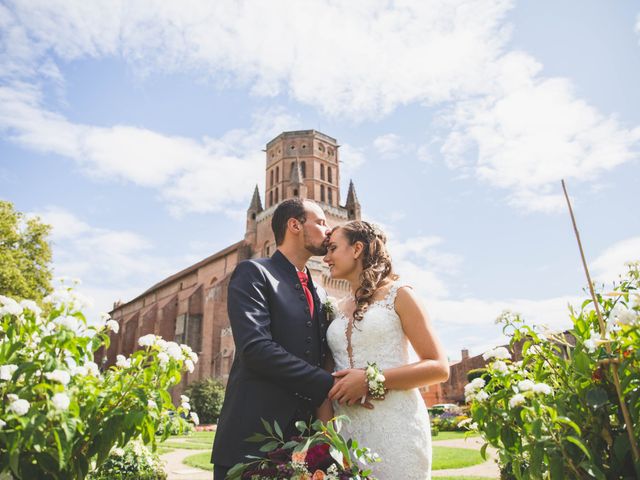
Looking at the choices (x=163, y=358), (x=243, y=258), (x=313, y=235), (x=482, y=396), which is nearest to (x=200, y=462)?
(x=163, y=358)

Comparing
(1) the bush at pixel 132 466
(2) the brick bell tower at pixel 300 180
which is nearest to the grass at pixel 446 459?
(1) the bush at pixel 132 466

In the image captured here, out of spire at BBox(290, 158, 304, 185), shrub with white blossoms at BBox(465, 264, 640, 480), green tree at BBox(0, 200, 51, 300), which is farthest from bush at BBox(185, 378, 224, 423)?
shrub with white blossoms at BBox(465, 264, 640, 480)

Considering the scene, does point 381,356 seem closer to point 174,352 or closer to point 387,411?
point 387,411

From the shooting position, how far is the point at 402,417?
2.61 metres

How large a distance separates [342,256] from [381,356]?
71 cm

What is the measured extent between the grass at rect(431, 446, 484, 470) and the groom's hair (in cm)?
758

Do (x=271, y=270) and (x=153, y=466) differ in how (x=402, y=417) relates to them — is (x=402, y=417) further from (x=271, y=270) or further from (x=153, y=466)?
(x=153, y=466)

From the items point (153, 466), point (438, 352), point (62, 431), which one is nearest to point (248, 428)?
point (62, 431)

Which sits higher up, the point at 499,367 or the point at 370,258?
the point at 370,258

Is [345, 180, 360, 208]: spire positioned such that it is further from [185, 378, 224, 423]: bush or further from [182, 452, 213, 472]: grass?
[182, 452, 213, 472]: grass

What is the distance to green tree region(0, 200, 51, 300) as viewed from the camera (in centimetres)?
2064

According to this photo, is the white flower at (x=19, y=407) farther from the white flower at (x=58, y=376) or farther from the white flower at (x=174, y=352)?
the white flower at (x=174, y=352)

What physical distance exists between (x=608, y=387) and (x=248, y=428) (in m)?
1.74

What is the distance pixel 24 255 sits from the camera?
22828 millimetres
